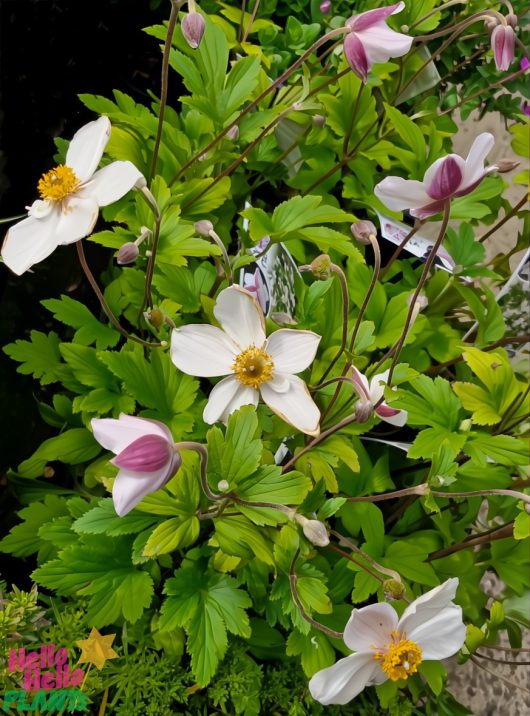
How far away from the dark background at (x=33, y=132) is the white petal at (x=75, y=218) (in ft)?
1.07

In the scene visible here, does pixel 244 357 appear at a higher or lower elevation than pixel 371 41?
lower

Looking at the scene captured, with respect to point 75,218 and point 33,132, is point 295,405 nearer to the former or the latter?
point 75,218

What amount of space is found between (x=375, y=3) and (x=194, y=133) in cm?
42

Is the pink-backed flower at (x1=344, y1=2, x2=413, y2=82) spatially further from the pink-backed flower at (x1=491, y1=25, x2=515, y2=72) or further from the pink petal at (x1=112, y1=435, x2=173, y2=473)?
the pink petal at (x1=112, y1=435, x2=173, y2=473)

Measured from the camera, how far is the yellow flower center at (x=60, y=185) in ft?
1.86

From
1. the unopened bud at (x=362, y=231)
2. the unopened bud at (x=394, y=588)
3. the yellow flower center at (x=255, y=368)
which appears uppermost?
the unopened bud at (x=362, y=231)

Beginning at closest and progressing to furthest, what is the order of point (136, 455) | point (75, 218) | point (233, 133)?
point (136, 455) → point (75, 218) → point (233, 133)

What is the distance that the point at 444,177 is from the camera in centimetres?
58

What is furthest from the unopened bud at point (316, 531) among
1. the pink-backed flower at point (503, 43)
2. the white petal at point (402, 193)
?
the pink-backed flower at point (503, 43)

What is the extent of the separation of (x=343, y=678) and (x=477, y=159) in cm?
46

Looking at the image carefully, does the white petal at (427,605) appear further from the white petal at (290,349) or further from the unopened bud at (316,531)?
the white petal at (290,349)

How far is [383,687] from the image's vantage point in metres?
0.73

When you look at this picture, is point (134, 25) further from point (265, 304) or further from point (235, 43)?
point (265, 304)

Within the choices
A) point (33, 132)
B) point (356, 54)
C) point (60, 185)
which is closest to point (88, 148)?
point (60, 185)
